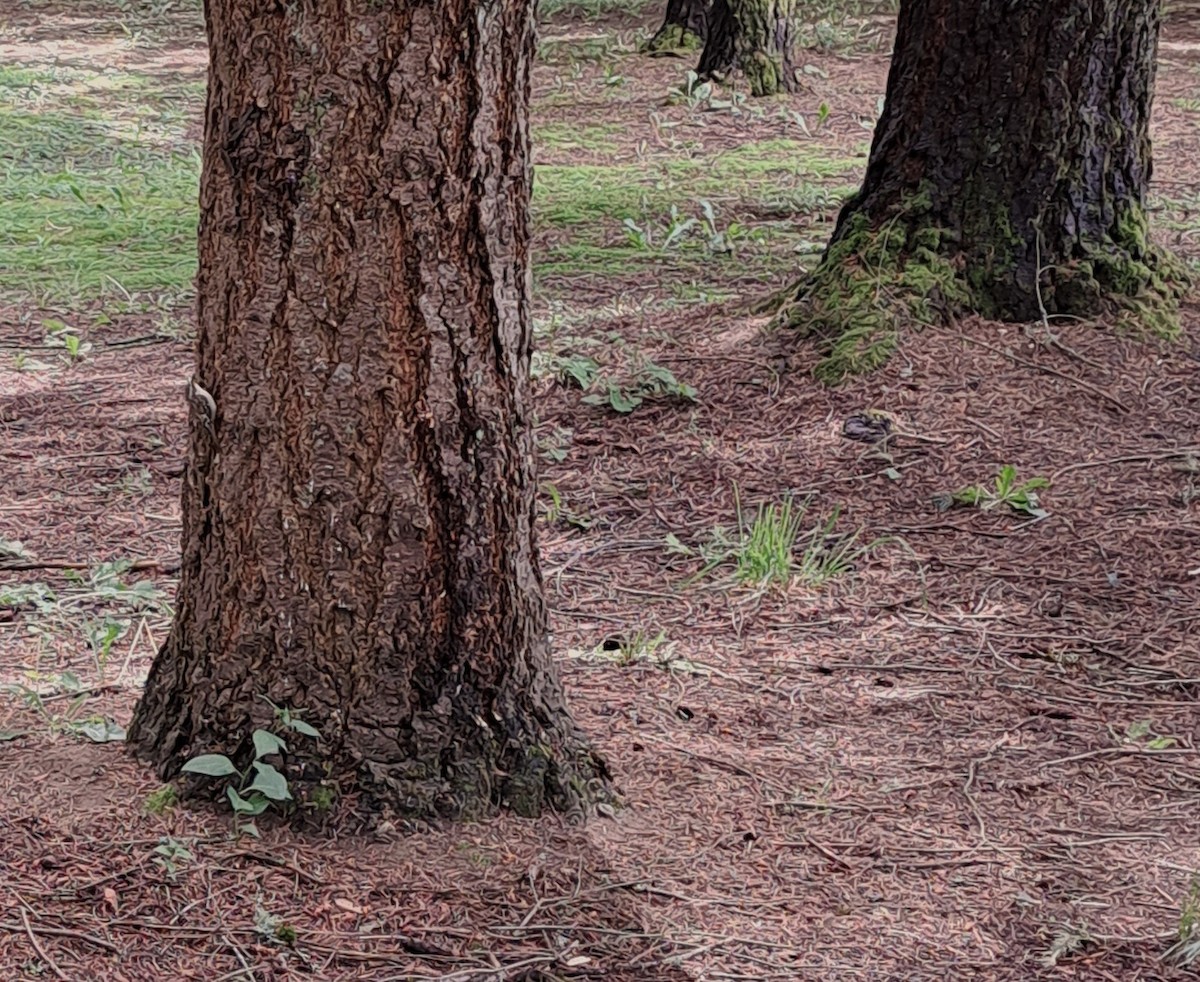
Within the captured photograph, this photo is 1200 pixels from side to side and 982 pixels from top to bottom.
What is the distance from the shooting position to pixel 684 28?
12.2 m

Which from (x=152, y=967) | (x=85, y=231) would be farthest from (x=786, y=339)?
(x=85, y=231)

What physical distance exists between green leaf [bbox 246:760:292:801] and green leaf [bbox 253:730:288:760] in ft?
0.08

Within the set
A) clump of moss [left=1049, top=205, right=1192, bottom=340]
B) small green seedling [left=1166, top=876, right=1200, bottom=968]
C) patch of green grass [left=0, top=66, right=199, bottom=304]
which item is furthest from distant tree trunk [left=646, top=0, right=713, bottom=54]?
small green seedling [left=1166, top=876, right=1200, bottom=968]

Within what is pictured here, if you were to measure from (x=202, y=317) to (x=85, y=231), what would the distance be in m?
5.17

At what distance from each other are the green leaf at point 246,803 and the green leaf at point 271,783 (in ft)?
0.09

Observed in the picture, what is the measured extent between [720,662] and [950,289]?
1.98 m

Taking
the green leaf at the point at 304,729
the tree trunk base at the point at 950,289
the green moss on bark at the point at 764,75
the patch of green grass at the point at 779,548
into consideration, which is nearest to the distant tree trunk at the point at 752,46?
the green moss on bark at the point at 764,75

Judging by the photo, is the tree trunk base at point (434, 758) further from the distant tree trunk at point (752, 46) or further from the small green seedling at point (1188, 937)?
the distant tree trunk at point (752, 46)

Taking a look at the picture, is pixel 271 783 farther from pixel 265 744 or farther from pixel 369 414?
pixel 369 414

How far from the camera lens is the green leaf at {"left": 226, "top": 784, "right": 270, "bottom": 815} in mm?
2430

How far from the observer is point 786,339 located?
4996 mm

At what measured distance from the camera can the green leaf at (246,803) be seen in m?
2.43

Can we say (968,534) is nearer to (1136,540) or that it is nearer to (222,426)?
(1136,540)

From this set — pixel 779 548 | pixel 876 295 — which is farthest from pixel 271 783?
pixel 876 295
